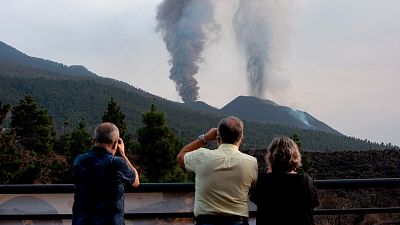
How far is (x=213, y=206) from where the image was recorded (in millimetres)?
4367

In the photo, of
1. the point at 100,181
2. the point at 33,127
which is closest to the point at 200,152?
the point at 100,181

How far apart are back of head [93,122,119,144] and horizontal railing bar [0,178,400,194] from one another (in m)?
0.94

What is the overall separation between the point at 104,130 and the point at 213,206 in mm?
961

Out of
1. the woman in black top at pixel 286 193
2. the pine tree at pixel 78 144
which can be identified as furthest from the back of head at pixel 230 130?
the pine tree at pixel 78 144

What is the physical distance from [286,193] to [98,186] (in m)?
1.36

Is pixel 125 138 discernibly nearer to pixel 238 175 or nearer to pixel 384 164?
pixel 384 164

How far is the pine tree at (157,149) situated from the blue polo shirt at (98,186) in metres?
27.0

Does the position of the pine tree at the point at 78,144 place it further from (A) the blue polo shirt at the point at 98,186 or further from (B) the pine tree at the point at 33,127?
(A) the blue polo shirt at the point at 98,186

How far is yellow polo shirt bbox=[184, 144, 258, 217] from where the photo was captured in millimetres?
4371

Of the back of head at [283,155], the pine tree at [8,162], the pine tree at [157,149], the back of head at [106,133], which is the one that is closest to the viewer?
the back of head at [283,155]

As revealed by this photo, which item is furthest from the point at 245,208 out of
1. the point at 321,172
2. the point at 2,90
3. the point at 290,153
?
the point at 2,90

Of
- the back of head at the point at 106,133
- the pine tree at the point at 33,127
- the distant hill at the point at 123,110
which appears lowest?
the back of head at the point at 106,133

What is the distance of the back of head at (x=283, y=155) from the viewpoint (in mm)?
4246

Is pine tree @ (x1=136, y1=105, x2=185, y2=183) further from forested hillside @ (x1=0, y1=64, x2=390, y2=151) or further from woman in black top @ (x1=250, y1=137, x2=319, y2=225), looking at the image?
forested hillside @ (x1=0, y1=64, x2=390, y2=151)
